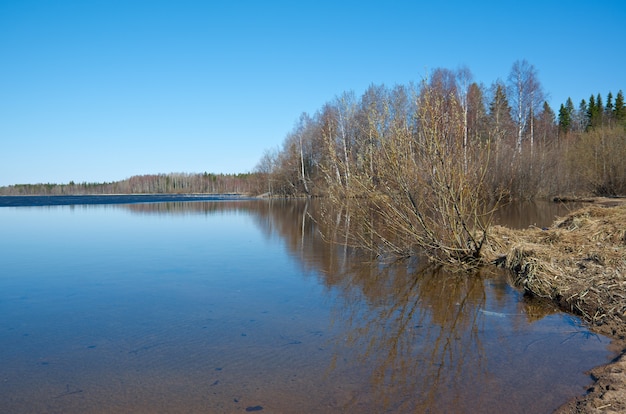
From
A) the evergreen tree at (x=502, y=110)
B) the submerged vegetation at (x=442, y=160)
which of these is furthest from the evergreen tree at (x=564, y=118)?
the evergreen tree at (x=502, y=110)

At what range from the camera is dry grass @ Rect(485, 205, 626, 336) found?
5531mm

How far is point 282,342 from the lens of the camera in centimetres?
486

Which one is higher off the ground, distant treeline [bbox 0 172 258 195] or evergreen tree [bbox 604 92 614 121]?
evergreen tree [bbox 604 92 614 121]

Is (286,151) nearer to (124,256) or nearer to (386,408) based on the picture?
(124,256)

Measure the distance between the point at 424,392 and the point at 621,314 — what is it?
2957 millimetres

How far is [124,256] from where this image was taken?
10.8m

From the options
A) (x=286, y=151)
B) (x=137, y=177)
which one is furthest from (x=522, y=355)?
(x=137, y=177)

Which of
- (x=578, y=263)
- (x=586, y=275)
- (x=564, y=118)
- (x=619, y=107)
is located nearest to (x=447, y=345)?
(x=586, y=275)

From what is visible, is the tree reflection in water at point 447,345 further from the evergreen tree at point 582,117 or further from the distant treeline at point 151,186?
the distant treeline at point 151,186

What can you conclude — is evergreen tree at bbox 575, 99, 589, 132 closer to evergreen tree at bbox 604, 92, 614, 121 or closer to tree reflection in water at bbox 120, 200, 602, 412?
evergreen tree at bbox 604, 92, 614, 121

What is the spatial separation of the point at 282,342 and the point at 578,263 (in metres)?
4.84

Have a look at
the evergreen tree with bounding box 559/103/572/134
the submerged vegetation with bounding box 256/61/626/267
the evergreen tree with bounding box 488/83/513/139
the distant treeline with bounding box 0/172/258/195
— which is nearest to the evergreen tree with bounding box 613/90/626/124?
the submerged vegetation with bounding box 256/61/626/267

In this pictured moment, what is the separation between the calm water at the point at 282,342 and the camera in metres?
3.62

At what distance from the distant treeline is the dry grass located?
100 metres
